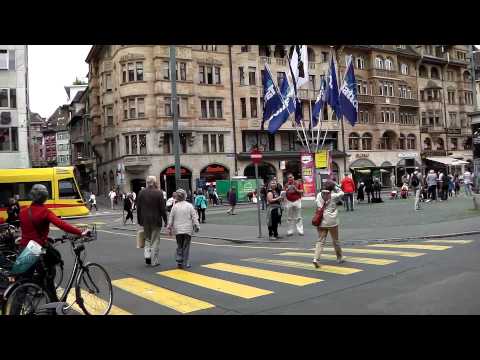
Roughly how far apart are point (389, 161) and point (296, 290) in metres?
55.1

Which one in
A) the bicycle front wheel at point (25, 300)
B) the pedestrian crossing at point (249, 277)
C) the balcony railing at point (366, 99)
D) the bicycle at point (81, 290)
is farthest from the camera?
the balcony railing at point (366, 99)

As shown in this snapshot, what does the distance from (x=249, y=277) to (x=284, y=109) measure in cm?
1731

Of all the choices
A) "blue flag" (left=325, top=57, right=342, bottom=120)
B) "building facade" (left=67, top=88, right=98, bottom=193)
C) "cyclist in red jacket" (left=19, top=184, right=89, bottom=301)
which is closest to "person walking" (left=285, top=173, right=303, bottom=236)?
"cyclist in red jacket" (left=19, top=184, right=89, bottom=301)

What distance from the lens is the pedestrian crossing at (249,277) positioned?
25.4 feet

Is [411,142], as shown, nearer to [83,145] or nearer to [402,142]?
[402,142]

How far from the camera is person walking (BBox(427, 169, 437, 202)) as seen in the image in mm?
26681

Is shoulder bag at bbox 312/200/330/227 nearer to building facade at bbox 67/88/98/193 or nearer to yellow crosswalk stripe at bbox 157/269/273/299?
yellow crosswalk stripe at bbox 157/269/273/299

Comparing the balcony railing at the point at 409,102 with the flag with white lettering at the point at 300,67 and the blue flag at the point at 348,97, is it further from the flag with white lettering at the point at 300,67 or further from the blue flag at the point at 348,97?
the flag with white lettering at the point at 300,67

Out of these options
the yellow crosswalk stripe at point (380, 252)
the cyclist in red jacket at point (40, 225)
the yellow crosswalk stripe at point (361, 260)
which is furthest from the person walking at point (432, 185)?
the cyclist in red jacket at point (40, 225)

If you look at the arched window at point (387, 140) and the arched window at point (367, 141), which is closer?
the arched window at point (367, 141)

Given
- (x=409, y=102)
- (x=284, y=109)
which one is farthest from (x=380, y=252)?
(x=409, y=102)

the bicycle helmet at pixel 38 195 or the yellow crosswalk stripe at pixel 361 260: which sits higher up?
the bicycle helmet at pixel 38 195

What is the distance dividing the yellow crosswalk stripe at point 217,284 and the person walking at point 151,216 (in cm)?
Answer: 100
